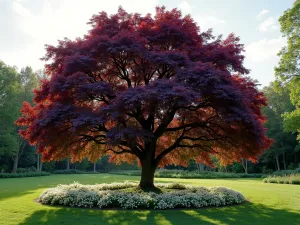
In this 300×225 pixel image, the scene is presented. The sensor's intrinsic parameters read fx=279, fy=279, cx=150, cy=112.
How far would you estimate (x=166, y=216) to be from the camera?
9039 millimetres

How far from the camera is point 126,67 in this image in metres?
13.4

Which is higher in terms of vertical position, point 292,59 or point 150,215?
point 292,59

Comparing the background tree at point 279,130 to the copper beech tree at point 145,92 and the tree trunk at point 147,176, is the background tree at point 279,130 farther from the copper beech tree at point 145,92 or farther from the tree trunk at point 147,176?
the tree trunk at point 147,176

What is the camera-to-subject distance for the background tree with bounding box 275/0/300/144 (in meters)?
19.3

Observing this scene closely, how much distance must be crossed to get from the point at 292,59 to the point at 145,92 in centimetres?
1437

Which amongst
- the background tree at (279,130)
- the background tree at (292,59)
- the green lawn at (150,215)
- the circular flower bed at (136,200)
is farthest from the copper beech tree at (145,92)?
the background tree at (279,130)

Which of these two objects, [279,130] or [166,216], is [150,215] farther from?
[279,130]

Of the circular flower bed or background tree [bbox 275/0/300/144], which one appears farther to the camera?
background tree [bbox 275/0/300/144]

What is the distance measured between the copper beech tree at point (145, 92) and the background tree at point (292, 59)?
7.86m

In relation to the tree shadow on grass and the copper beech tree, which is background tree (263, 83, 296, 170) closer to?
the copper beech tree

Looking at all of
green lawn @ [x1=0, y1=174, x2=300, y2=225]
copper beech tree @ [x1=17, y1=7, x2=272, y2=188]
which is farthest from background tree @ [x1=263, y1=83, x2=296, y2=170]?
green lawn @ [x1=0, y1=174, x2=300, y2=225]

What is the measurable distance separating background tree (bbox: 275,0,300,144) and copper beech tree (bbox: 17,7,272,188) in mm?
7856

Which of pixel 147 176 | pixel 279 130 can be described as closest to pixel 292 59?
pixel 147 176

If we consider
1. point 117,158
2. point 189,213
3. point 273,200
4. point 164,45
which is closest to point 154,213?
point 189,213
